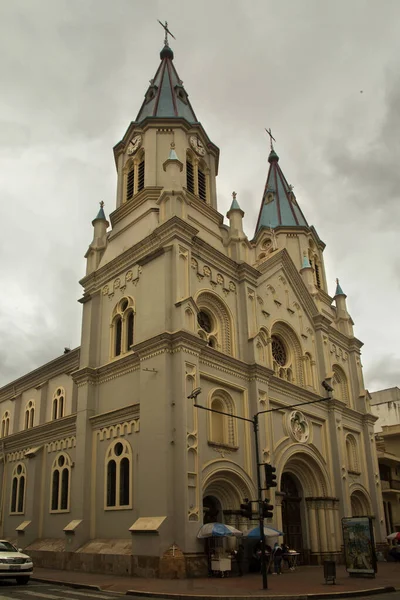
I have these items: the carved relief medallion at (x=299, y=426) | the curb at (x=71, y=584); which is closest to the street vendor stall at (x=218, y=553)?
the curb at (x=71, y=584)

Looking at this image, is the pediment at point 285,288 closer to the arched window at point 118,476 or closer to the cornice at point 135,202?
the cornice at point 135,202

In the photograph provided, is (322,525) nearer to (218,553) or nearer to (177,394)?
(218,553)

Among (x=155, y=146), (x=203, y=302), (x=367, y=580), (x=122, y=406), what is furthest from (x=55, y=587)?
(x=155, y=146)

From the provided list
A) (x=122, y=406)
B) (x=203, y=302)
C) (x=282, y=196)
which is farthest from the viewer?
(x=282, y=196)

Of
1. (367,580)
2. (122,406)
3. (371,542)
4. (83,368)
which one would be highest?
(83,368)

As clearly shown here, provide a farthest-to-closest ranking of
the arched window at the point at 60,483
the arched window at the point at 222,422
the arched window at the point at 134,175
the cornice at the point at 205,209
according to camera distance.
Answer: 1. the arched window at the point at 134,175
2. the cornice at the point at 205,209
3. the arched window at the point at 60,483
4. the arched window at the point at 222,422

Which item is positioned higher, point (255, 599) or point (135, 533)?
point (135, 533)

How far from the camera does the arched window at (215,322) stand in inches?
1117

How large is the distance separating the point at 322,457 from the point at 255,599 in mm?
17463

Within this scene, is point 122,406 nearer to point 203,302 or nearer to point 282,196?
point 203,302

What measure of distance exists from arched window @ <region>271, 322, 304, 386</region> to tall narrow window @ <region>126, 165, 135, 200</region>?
12320 mm

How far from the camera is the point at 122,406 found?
26.5 meters

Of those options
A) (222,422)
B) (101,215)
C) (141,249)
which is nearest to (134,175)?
(101,215)

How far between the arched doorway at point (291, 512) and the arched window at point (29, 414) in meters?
18.6
